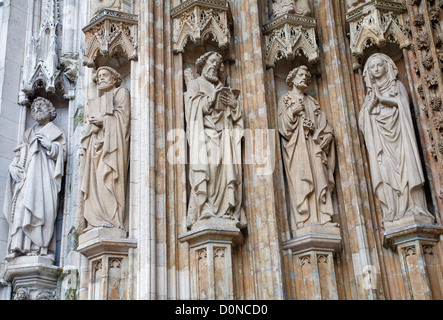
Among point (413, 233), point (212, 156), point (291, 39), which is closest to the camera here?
point (413, 233)

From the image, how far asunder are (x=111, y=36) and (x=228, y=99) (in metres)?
1.81

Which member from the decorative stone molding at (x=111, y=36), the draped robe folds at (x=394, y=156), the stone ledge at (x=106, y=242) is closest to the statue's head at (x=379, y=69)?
the draped robe folds at (x=394, y=156)

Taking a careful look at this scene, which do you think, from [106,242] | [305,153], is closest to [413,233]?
[305,153]

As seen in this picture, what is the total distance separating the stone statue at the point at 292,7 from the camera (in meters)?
9.57

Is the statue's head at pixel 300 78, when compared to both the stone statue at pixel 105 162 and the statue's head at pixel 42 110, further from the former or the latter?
the statue's head at pixel 42 110

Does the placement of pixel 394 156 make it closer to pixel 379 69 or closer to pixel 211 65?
pixel 379 69

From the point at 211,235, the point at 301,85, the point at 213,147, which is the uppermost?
the point at 301,85

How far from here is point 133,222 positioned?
8273mm

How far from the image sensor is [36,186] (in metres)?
8.99

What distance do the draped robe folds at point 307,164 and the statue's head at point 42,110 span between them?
311 centimetres

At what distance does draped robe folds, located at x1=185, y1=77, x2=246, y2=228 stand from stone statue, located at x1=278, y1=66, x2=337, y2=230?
63cm

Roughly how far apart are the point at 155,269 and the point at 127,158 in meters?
1.53

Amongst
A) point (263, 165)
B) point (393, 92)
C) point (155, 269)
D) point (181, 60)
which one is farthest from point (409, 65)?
point (155, 269)
